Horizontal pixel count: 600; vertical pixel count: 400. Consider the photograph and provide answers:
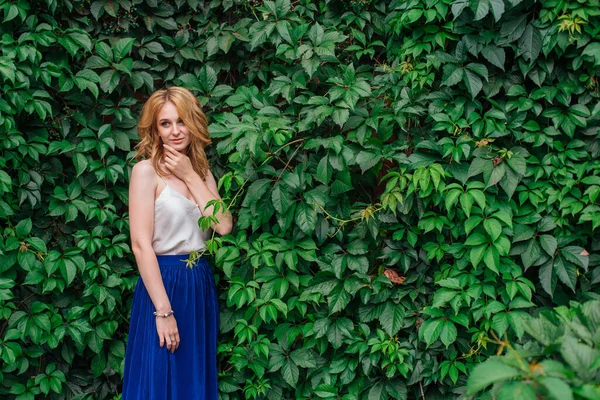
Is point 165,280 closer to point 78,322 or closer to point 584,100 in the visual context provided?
point 78,322

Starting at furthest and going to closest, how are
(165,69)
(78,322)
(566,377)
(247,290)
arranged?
1. (165,69)
2. (78,322)
3. (247,290)
4. (566,377)

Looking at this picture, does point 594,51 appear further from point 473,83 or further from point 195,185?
point 195,185

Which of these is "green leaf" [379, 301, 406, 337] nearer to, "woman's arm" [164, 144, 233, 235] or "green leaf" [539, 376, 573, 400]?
"woman's arm" [164, 144, 233, 235]

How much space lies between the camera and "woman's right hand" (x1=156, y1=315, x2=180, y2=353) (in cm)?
232

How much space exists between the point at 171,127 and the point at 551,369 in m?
1.76

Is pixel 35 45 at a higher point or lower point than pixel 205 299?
higher

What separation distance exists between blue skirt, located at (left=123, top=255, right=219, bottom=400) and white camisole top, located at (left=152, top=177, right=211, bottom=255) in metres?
0.05

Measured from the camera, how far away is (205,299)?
2.49 metres

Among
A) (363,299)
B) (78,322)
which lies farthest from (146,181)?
(363,299)

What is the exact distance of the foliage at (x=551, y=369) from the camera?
4.01ft

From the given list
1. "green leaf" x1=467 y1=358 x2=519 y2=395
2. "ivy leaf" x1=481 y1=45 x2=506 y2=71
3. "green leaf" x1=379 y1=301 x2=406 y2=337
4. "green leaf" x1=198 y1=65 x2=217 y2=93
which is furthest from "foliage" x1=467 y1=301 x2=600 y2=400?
"green leaf" x1=198 y1=65 x2=217 y2=93

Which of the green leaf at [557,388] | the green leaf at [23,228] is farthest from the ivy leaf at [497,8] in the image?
the green leaf at [23,228]

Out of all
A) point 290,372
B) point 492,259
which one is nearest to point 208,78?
point 290,372

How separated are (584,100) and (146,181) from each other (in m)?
1.77
